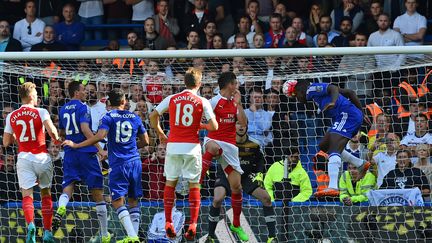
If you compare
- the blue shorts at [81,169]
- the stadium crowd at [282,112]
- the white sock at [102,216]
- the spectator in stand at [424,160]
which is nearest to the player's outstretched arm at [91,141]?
the blue shorts at [81,169]

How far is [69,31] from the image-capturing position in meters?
19.4

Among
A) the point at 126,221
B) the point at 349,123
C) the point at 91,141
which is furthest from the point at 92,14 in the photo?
the point at 349,123

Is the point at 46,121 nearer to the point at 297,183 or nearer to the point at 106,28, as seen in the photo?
the point at 297,183

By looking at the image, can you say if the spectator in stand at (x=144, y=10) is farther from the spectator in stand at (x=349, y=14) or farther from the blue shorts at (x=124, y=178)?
the blue shorts at (x=124, y=178)

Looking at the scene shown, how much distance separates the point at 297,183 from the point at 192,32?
141 inches

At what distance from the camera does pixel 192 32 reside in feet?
60.4

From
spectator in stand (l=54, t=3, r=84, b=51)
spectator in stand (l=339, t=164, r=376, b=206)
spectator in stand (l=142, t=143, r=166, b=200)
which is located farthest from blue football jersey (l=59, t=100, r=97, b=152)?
spectator in stand (l=54, t=3, r=84, b=51)

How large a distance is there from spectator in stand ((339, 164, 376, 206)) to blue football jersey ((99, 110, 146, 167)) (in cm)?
247

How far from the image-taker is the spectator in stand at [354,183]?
613 inches

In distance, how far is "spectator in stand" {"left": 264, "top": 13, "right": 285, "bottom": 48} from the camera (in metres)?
18.4

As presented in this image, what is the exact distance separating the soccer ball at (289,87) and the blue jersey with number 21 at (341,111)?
1.13 feet

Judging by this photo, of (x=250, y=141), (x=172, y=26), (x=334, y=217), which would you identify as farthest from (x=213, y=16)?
(x=334, y=217)

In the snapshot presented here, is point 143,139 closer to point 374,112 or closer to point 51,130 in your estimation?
Answer: point 51,130

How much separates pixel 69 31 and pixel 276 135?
4642 mm
